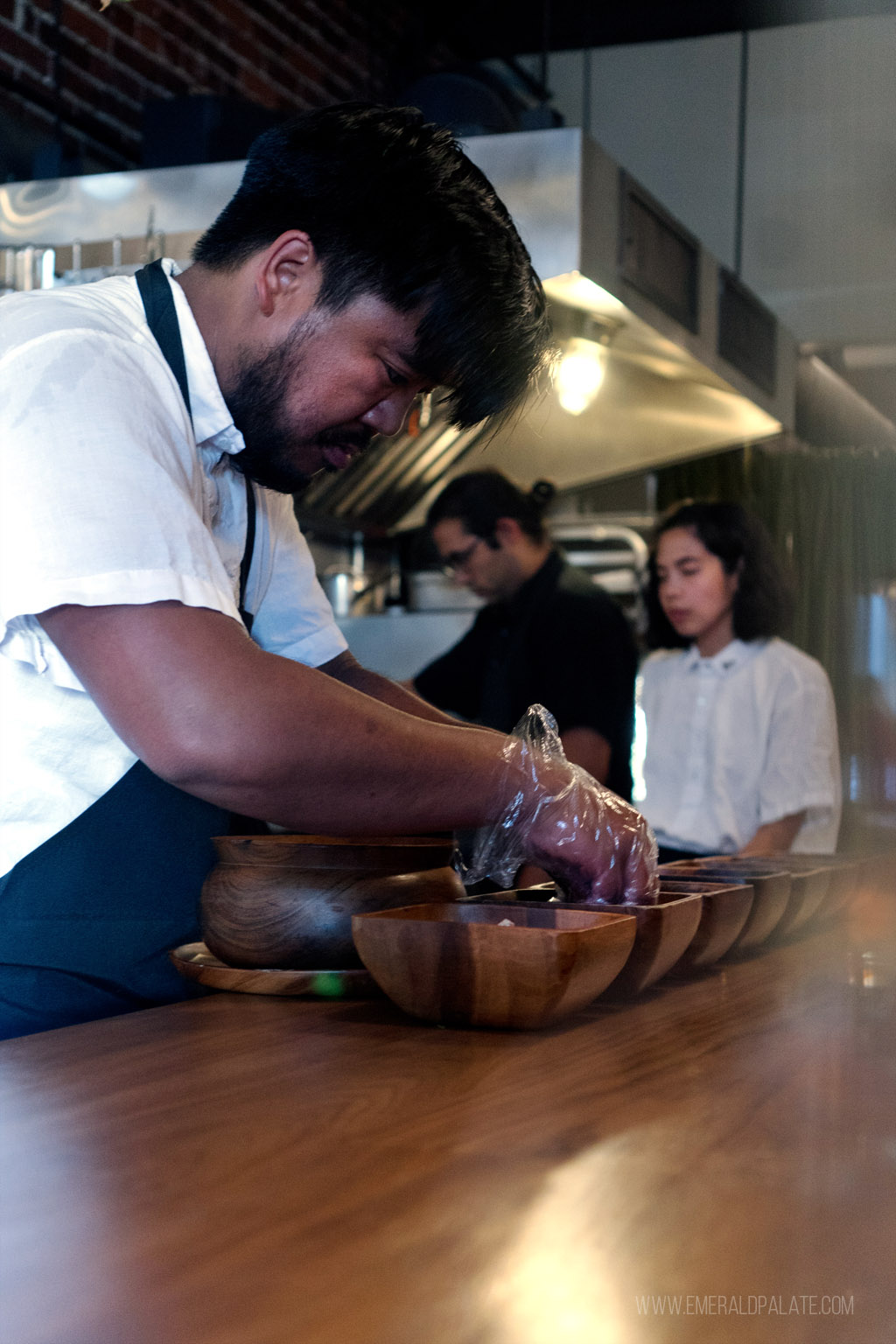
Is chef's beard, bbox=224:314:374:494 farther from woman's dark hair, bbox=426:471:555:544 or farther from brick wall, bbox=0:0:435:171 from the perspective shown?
brick wall, bbox=0:0:435:171

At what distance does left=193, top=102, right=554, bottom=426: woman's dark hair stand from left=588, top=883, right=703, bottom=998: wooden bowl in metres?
0.45

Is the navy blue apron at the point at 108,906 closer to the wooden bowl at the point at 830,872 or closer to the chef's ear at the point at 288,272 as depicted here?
the chef's ear at the point at 288,272

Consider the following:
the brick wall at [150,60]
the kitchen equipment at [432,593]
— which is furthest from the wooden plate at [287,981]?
the kitchen equipment at [432,593]

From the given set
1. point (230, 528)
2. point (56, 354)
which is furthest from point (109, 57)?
point (56, 354)

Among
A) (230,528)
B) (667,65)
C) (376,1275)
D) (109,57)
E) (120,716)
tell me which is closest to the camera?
(376,1275)

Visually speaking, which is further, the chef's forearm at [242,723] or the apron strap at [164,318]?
the apron strap at [164,318]

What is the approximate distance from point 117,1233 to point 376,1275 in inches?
4.1

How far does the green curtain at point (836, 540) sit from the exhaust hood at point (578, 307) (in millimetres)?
581

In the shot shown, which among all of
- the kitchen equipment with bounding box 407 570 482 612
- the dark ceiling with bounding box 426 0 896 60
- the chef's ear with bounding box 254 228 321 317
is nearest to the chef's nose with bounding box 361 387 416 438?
the chef's ear with bounding box 254 228 321 317

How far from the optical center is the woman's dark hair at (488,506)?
2.76 m

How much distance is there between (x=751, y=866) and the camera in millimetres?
1318

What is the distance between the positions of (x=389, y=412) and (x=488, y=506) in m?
1.67

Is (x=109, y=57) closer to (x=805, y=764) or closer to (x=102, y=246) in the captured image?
(x=102, y=246)

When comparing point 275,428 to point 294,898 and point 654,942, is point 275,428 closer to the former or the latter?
point 294,898
